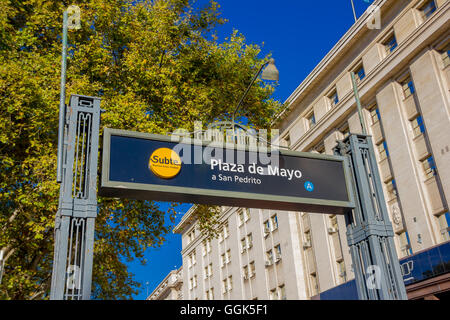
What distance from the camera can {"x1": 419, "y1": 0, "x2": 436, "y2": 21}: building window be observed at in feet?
84.7

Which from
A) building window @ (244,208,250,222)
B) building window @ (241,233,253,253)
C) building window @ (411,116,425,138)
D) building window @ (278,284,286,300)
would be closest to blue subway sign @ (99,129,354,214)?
building window @ (411,116,425,138)

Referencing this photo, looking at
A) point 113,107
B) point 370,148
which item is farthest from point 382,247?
point 113,107

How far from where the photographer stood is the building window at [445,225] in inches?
919

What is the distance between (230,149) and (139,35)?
9.94 m

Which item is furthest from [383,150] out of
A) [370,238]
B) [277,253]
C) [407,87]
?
[370,238]

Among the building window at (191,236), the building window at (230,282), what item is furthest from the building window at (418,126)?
the building window at (191,236)

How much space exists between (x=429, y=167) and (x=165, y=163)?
2273cm

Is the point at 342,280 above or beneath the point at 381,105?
beneath

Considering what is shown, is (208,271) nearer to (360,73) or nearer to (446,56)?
(360,73)

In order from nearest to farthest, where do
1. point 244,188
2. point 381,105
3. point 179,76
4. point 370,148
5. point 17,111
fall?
point 244,188, point 370,148, point 17,111, point 179,76, point 381,105

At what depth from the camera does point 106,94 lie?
14.2 m

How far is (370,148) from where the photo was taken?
6738 mm

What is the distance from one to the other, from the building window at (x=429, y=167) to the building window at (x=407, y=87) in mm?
4151

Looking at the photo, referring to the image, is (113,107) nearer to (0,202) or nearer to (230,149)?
(0,202)
